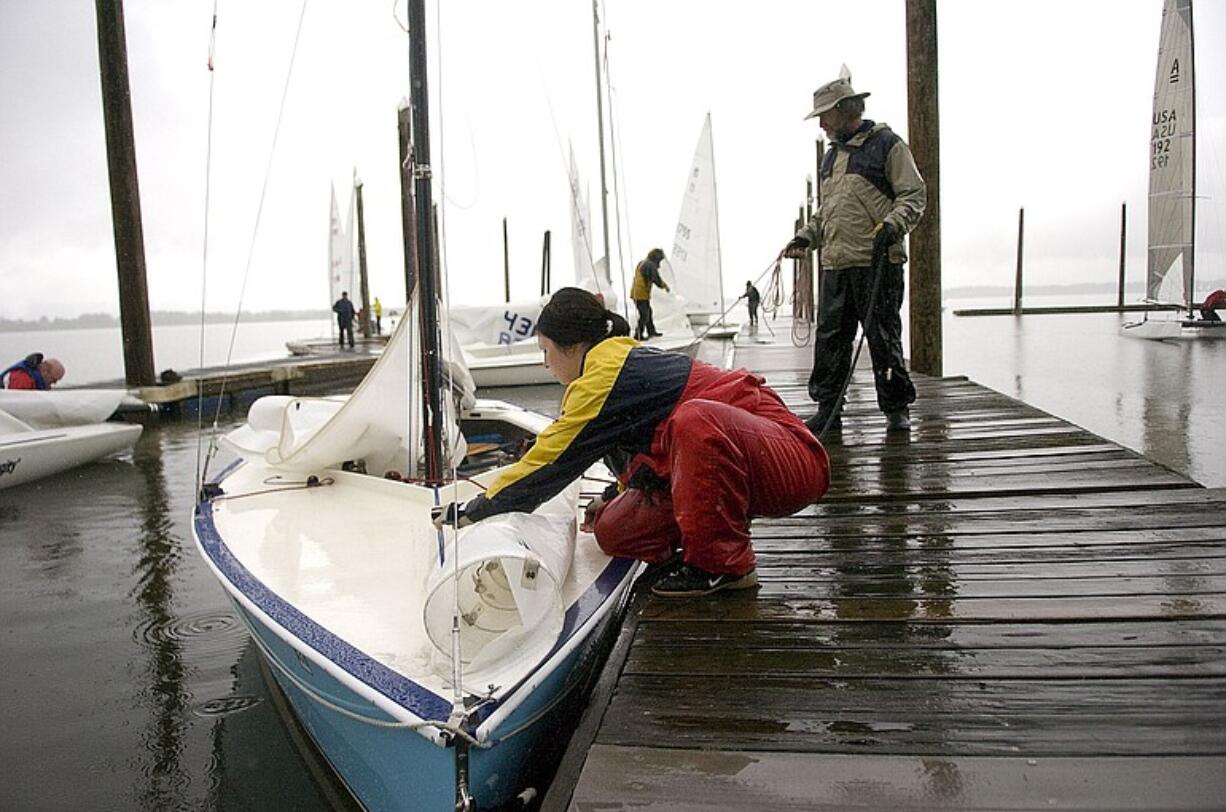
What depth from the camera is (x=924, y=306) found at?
22.9 ft

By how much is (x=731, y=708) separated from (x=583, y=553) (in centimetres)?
100

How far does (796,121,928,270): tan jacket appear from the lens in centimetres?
408

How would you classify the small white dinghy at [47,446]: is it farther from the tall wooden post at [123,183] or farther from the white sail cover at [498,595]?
the white sail cover at [498,595]

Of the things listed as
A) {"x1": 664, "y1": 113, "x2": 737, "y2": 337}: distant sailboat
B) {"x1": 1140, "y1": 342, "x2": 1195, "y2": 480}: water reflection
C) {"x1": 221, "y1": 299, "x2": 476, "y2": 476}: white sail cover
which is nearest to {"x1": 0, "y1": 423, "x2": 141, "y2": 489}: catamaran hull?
{"x1": 221, "y1": 299, "x2": 476, "y2": 476}: white sail cover

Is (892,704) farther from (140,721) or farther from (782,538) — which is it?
(140,721)

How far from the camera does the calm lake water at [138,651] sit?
2828mm

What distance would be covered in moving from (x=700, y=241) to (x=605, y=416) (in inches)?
816

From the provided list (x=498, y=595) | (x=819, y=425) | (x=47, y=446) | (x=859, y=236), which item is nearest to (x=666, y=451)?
(x=498, y=595)

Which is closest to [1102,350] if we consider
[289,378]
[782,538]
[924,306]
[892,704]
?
[924,306]

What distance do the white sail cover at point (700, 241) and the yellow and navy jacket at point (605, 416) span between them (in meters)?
19.9

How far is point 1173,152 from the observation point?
21.5m

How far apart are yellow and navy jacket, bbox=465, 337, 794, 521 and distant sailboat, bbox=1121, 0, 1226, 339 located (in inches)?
861

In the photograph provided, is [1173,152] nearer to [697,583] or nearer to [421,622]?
[697,583]

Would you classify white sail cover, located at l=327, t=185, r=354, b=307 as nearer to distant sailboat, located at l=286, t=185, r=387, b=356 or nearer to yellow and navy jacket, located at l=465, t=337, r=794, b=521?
distant sailboat, located at l=286, t=185, r=387, b=356
